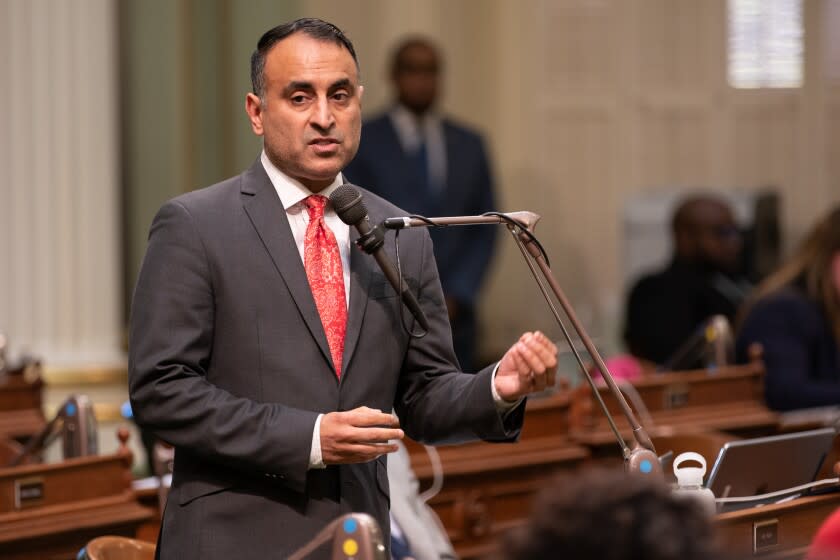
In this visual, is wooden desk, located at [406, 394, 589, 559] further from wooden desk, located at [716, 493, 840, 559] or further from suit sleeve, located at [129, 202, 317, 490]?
suit sleeve, located at [129, 202, 317, 490]

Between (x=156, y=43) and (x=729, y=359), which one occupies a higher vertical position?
(x=156, y=43)

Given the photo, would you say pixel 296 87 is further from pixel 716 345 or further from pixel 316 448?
pixel 716 345

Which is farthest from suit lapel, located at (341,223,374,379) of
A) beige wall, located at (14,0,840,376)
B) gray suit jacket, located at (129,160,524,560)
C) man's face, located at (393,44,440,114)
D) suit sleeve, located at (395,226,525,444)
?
beige wall, located at (14,0,840,376)

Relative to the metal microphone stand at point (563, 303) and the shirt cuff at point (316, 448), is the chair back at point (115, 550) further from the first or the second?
the metal microphone stand at point (563, 303)

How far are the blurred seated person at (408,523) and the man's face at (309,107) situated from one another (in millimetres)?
1223

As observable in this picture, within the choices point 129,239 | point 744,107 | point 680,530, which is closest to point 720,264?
point 744,107

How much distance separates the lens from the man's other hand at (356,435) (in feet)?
6.56

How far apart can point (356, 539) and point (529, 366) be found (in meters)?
0.41

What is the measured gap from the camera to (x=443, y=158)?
6.55 meters

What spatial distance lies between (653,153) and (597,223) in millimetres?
563

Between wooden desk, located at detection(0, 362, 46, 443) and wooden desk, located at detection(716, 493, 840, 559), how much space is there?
103 inches

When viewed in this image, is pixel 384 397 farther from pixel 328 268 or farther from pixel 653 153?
pixel 653 153

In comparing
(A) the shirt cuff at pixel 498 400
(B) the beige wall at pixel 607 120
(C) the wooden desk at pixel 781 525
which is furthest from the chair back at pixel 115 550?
(B) the beige wall at pixel 607 120

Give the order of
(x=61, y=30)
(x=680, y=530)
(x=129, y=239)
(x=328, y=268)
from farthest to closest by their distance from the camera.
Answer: (x=129, y=239) → (x=61, y=30) → (x=328, y=268) → (x=680, y=530)
